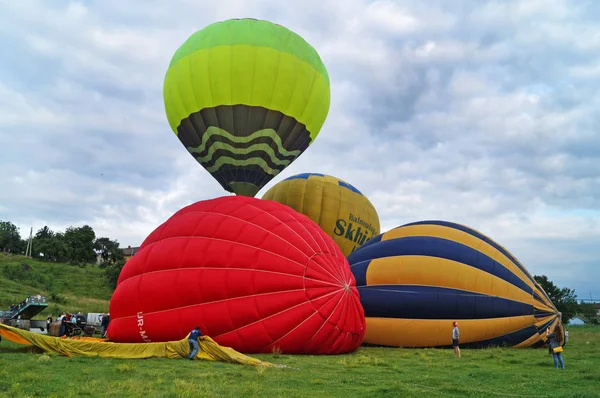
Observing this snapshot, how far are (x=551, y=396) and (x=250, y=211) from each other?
Result: 7.39 meters

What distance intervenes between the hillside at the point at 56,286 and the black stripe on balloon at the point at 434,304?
24923 mm

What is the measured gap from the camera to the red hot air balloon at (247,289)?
35.3 ft

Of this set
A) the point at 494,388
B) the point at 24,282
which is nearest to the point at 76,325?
the point at 494,388

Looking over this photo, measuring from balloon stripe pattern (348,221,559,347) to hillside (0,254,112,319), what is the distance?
24700 millimetres

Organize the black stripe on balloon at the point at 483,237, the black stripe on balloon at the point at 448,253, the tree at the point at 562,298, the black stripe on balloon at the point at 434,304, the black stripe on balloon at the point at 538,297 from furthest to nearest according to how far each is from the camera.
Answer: the tree at the point at 562,298 < the black stripe on balloon at the point at 483,237 < the black stripe on balloon at the point at 538,297 < the black stripe on balloon at the point at 448,253 < the black stripe on balloon at the point at 434,304

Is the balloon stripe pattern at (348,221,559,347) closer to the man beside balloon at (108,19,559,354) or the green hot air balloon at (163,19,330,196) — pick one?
the man beside balloon at (108,19,559,354)

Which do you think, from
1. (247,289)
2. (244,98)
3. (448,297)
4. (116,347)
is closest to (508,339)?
(448,297)

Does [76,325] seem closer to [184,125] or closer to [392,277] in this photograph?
[184,125]

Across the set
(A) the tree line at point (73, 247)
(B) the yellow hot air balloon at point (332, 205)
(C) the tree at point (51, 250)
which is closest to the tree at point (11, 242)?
(A) the tree line at point (73, 247)

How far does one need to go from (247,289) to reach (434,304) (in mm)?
5669

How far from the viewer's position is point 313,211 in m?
21.4

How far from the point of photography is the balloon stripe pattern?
13.9m

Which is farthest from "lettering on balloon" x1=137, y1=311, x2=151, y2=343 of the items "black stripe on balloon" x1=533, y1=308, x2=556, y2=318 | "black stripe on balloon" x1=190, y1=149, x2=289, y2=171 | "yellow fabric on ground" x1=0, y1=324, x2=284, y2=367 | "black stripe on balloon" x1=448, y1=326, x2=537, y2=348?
"black stripe on balloon" x1=533, y1=308, x2=556, y2=318

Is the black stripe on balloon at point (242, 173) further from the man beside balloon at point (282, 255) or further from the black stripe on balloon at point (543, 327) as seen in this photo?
the black stripe on balloon at point (543, 327)
